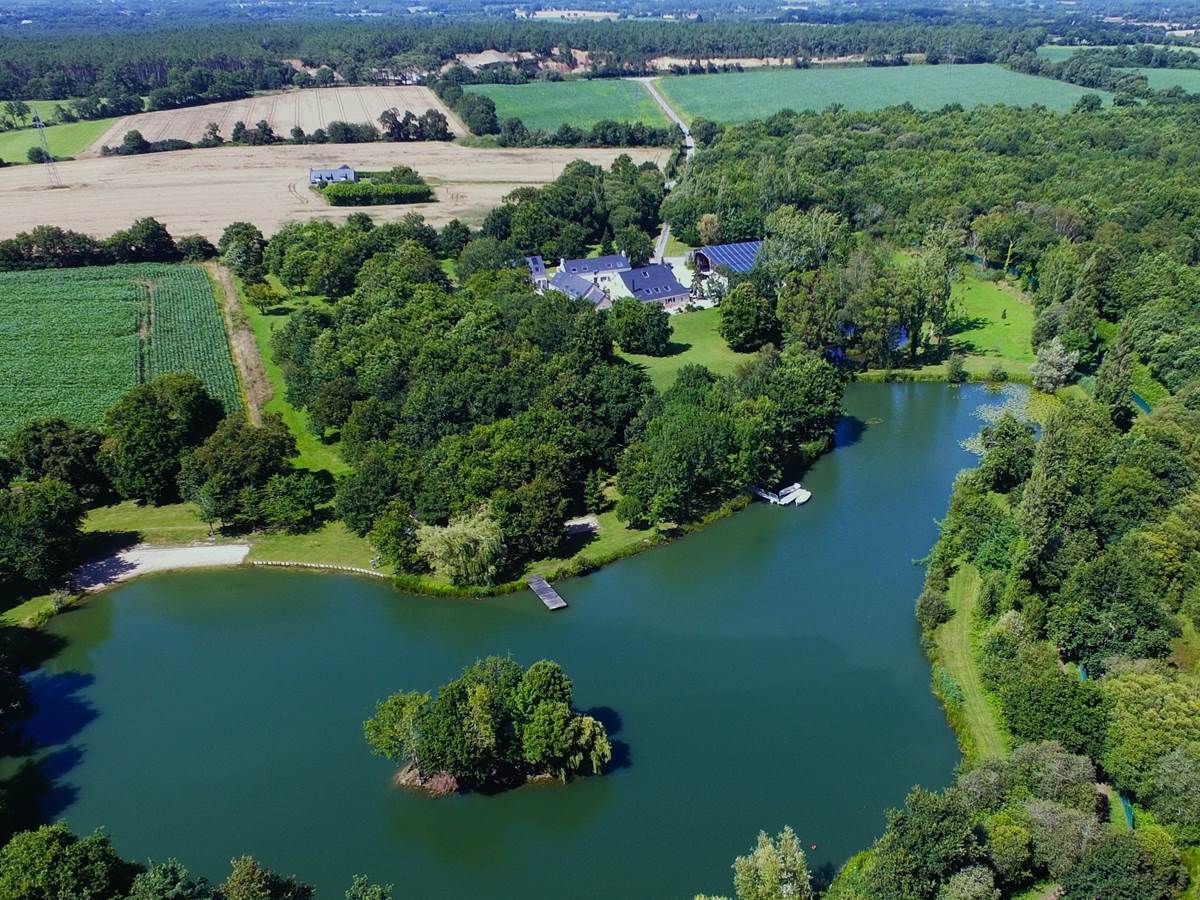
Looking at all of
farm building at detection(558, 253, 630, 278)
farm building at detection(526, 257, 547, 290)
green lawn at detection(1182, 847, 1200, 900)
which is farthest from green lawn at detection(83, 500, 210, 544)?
green lawn at detection(1182, 847, 1200, 900)

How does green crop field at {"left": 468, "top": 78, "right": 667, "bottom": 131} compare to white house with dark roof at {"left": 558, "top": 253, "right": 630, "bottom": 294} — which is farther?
green crop field at {"left": 468, "top": 78, "right": 667, "bottom": 131}

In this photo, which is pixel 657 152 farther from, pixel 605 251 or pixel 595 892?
pixel 595 892

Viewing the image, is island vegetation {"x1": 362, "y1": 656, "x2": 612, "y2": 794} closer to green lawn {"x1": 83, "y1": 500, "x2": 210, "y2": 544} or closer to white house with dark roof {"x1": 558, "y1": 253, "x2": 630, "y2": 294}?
green lawn {"x1": 83, "y1": 500, "x2": 210, "y2": 544}

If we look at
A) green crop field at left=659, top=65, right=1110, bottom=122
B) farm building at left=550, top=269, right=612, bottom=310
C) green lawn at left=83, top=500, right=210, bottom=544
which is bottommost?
green lawn at left=83, top=500, right=210, bottom=544

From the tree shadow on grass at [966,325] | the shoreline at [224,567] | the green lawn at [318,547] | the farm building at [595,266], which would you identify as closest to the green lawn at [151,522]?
the shoreline at [224,567]

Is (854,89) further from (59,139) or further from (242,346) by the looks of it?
(242,346)
